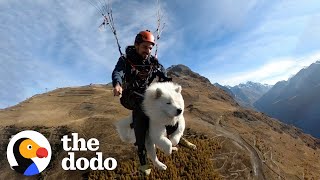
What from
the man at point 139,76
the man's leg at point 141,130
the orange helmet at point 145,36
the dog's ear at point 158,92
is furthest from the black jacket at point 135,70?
the dog's ear at point 158,92

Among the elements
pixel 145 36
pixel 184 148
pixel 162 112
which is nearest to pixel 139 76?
pixel 145 36

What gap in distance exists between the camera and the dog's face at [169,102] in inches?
374

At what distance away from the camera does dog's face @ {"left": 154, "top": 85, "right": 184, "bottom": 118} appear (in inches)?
374

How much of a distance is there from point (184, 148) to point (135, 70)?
128ft

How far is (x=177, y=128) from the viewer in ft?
34.0

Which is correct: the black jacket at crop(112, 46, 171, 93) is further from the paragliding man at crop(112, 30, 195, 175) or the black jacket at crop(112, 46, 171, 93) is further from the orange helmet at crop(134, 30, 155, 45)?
the orange helmet at crop(134, 30, 155, 45)

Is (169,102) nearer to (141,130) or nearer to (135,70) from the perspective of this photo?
(141,130)

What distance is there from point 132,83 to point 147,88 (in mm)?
567

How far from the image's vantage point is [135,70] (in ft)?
35.2

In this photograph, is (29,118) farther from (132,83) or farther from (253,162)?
(132,83)

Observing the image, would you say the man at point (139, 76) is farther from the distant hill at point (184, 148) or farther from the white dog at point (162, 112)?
the distant hill at point (184, 148)

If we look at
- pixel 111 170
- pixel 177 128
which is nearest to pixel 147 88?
pixel 177 128

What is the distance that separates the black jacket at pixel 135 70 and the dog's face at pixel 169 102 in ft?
3.20

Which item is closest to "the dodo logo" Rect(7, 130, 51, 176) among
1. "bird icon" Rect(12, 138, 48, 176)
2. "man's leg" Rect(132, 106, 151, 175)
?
"bird icon" Rect(12, 138, 48, 176)
